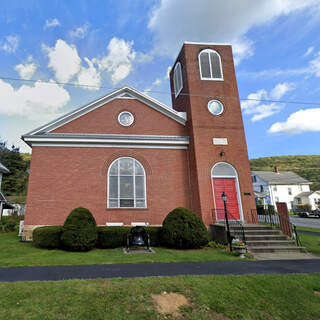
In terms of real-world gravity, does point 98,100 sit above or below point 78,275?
above

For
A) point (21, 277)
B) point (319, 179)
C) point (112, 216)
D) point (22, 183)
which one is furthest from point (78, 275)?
point (319, 179)

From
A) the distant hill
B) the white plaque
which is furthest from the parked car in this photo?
the distant hill

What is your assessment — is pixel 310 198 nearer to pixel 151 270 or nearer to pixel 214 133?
pixel 214 133

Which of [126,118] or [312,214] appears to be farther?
[312,214]

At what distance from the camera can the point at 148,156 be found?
1298cm

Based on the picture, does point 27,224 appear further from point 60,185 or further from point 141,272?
point 141,272

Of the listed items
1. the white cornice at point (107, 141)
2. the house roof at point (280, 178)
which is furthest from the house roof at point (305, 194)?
the white cornice at point (107, 141)

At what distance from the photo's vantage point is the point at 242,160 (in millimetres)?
12828

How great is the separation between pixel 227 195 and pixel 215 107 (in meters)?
5.40

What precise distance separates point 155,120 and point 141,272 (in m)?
9.66

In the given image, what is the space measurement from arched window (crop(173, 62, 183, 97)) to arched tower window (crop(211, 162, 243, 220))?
6199 mm

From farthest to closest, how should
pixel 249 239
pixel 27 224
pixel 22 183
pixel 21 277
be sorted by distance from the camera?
pixel 22 183 → pixel 27 224 → pixel 249 239 → pixel 21 277

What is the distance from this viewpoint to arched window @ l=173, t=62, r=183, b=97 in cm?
1512

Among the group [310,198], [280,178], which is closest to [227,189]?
[310,198]
